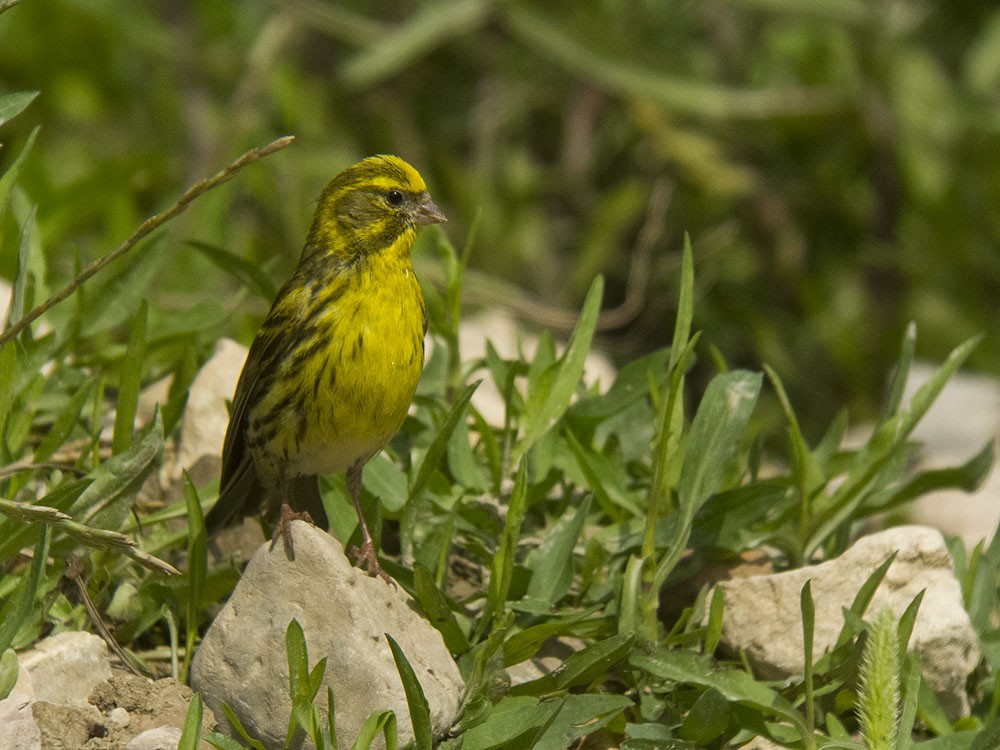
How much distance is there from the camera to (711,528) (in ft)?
11.3

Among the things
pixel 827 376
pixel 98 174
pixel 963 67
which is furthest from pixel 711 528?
pixel 963 67

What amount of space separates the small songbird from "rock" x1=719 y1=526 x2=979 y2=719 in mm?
850

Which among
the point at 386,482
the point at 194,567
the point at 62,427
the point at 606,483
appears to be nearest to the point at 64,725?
the point at 194,567

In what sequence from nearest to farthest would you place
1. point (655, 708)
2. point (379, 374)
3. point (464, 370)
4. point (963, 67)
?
1. point (655, 708)
2. point (379, 374)
3. point (464, 370)
4. point (963, 67)

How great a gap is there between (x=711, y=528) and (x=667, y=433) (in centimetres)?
33

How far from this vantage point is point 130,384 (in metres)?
3.37

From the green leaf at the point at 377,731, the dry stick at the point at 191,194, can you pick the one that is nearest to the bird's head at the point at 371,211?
the dry stick at the point at 191,194

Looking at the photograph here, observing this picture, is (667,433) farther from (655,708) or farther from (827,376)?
(827,376)

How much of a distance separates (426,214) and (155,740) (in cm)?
155

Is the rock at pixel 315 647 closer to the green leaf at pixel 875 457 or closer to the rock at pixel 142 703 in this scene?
the rock at pixel 142 703

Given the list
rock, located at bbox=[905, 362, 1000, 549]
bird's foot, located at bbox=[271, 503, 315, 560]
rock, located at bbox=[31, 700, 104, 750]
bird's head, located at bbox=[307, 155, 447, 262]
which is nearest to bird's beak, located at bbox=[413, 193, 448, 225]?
bird's head, located at bbox=[307, 155, 447, 262]

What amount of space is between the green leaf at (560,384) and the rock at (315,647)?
0.79 metres

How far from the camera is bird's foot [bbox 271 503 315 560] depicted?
2990 mm

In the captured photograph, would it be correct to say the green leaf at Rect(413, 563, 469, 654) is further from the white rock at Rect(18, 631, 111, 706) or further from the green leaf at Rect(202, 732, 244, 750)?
the white rock at Rect(18, 631, 111, 706)
